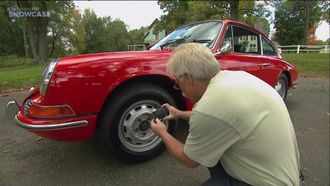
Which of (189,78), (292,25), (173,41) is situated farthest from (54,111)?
(292,25)

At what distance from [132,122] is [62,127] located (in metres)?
0.67

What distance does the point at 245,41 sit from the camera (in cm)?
453

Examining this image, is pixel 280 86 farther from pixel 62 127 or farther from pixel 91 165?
pixel 62 127

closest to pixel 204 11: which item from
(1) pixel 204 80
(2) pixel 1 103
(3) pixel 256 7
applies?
(3) pixel 256 7

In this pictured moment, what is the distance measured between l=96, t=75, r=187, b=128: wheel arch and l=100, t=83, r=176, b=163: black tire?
0.03 metres

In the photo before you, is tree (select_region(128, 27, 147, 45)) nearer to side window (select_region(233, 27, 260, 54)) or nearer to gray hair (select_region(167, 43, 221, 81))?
side window (select_region(233, 27, 260, 54))

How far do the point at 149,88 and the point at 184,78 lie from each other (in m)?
1.39

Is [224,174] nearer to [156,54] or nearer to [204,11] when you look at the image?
[156,54]

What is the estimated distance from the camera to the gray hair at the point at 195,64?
5.66 ft

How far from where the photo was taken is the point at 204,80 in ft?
5.80

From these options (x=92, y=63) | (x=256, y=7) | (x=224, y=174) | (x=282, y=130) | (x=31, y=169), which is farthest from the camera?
(x=256, y=7)

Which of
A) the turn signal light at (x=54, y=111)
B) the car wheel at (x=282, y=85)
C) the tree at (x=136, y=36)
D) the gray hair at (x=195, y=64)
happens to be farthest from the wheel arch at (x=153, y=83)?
the tree at (x=136, y=36)

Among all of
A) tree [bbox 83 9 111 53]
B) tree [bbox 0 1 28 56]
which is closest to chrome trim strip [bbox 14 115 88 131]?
tree [bbox 0 1 28 56]

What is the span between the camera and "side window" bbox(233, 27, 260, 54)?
168 inches
